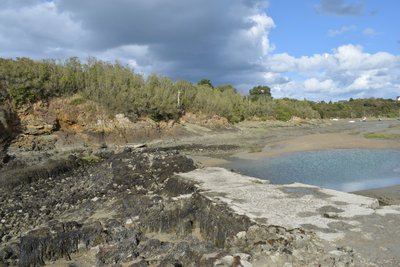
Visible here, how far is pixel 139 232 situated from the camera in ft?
39.1

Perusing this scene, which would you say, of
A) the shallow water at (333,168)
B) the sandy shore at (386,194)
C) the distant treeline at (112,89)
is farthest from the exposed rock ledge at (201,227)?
the distant treeline at (112,89)

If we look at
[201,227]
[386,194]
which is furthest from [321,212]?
[386,194]

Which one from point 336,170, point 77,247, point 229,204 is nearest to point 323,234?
point 229,204

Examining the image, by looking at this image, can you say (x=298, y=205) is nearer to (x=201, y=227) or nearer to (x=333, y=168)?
(x=201, y=227)

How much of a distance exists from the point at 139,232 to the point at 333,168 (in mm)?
17047

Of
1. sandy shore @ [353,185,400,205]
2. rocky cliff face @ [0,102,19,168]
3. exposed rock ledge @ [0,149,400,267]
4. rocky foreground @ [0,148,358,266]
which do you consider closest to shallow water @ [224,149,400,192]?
sandy shore @ [353,185,400,205]

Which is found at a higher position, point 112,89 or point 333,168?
point 112,89

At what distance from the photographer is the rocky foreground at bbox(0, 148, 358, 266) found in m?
9.07

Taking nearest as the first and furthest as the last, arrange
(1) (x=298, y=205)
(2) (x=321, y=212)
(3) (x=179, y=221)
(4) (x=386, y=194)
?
1. (2) (x=321, y=212)
2. (1) (x=298, y=205)
3. (3) (x=179, y=221)
4. (4) (x=386, y=194)

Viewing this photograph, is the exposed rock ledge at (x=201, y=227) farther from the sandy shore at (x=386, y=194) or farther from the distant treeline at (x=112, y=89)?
the distant treeline at (x=112, y=89)

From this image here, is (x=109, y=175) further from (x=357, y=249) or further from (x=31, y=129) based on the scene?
(x=31, y=129)

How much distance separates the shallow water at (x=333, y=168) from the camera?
20675mm

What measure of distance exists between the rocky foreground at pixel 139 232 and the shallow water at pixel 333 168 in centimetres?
773

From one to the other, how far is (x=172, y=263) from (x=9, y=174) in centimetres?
1443
